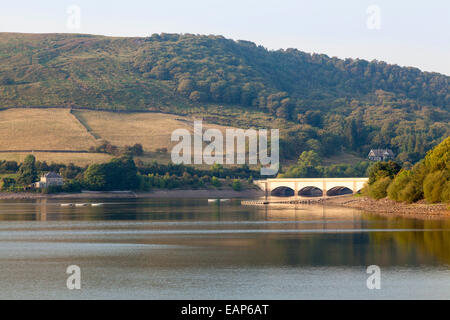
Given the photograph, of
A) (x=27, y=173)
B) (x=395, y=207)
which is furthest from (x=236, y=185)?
(x=395, y=207)

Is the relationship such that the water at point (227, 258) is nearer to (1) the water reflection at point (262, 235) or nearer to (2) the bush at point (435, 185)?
(1) the water reflection at point (262, 235)

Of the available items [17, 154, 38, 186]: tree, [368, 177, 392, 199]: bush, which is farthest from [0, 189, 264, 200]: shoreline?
[368, 177, 392, 199]: bush

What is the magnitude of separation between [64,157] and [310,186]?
61941 millimetres

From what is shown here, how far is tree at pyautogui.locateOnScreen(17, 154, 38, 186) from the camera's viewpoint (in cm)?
17188

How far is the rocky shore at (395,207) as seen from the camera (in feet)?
316

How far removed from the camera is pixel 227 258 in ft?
180

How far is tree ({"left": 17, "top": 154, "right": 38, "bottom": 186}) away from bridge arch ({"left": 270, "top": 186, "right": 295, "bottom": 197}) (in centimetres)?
5671

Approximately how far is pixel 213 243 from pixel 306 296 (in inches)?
1007

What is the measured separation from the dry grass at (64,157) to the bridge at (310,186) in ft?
132

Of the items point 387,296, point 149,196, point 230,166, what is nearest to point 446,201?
point 387,296

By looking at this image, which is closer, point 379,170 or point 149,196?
point 379,170

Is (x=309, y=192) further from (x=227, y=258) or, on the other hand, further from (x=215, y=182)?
(x=227, y=258)
